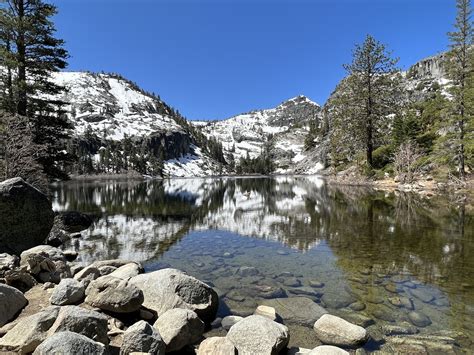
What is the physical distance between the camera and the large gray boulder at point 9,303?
6.30 metres

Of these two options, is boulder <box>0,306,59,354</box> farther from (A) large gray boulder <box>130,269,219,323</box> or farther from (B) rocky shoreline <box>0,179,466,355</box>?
(A) large gray boulder <box>130,269,219,323</box>

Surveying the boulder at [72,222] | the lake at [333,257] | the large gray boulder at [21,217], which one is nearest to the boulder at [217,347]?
the lake at [333,257]

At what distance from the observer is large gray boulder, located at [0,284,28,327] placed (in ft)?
20.7

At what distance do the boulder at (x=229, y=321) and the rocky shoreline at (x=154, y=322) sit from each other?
2 centimetres

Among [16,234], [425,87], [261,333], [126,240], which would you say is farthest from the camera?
[425,87]

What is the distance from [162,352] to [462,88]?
44838mm

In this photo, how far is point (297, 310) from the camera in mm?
7793

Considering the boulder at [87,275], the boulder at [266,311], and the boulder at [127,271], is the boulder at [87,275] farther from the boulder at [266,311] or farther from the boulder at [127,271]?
the boulder at [266,311]

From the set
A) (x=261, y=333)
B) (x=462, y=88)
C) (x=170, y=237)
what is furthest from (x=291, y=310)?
(x=462, y=88)

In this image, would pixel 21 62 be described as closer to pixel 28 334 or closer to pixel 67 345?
pixel 28 334

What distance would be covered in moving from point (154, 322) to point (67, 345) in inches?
105

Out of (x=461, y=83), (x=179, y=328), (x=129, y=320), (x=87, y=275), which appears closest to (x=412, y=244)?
(x=179, y=328)

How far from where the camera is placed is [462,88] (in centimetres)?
3659

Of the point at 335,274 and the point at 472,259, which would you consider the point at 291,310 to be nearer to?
the point at 335,274
